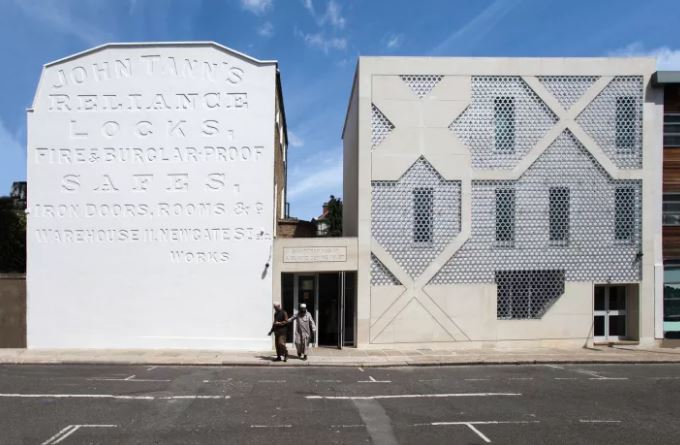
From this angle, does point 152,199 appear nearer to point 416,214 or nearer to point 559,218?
point 416,214

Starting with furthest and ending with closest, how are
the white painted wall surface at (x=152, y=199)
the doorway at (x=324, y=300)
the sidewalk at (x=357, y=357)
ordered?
1. the doorway at (x=324, y=300)
2. the white painted wall surface at (x=152, y=199)
3. the sidewalk at (x=357, y=357)

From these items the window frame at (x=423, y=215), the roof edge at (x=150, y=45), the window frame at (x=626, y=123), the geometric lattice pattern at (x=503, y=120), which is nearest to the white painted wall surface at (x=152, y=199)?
the roof edge at (x=150, y=45)

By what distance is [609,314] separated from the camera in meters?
16.6

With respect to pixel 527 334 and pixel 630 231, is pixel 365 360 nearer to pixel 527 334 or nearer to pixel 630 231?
pixel 527 334

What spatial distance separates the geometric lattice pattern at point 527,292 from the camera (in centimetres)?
1584

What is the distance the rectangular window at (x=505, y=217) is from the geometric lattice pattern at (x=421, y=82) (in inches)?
156

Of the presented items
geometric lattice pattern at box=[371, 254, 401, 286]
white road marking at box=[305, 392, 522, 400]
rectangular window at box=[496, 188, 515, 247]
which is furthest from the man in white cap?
rectangular window at box=[496, 188, 515, 247]

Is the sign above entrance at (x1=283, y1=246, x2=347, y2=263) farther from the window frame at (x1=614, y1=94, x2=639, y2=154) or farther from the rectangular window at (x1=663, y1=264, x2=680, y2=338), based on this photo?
the rectangular window at (x1=663, y1=264, x2=680, y2=338)

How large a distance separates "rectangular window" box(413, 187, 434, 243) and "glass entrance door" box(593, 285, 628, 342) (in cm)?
624

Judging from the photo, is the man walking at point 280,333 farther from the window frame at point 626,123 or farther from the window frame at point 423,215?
the window frame at point 626,123

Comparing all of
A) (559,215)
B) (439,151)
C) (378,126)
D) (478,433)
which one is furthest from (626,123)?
(478,433)

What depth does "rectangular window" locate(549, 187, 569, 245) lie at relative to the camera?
52.4 ft

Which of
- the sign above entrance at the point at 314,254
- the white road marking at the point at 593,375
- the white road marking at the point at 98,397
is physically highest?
the sign above entrance at the point at 314,254

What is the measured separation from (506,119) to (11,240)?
22.1 metres
